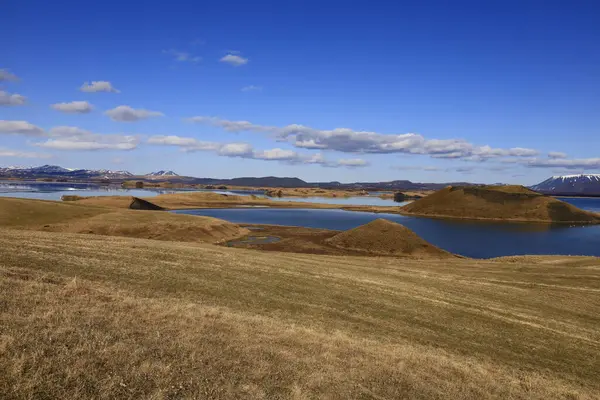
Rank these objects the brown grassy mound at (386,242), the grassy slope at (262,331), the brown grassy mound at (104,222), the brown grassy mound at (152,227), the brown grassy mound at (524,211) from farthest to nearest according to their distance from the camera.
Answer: the brown grassy mound at (524,211)
the brown grassy mound at (386,242)
the brown grassy mound at (152,227)
the brown grassy mound at (104,222)
the grassy slope at (262,331)

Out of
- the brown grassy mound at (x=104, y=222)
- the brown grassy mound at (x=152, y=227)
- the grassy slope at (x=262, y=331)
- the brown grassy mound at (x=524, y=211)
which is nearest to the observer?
the grassy slope at (x=262, y=331)

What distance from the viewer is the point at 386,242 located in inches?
3216

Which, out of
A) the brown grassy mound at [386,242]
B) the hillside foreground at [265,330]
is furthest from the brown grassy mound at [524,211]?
the hillside foreground at [265,330]

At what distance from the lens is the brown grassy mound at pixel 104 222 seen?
7175 cm

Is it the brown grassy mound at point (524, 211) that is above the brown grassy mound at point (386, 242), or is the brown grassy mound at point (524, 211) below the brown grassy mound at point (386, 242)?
above

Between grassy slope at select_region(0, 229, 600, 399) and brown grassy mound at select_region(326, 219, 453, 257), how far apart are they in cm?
4331

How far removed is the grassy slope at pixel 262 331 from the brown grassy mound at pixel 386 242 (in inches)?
1705

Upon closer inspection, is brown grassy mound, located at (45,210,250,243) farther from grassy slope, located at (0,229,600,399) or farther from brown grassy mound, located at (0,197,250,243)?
grassy slope, located at (0,229,600,399)

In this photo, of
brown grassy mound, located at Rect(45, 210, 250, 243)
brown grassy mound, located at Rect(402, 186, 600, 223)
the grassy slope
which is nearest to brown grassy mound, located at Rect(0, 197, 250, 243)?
brown grassy mound, located at Rect(45, 210, 250, 243)

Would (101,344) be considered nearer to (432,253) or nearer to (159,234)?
(159,234)

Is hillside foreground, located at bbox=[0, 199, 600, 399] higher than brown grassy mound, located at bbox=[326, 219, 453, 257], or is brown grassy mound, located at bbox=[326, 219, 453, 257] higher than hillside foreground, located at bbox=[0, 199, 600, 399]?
hillside foreground, located at bbox=[0, 199, 600, 399]

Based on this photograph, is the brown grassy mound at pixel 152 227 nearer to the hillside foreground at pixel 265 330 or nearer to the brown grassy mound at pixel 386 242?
the brown grassy mound at pixel 386 242

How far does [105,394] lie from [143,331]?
4.80 metres

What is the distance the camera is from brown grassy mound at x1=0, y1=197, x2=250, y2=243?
71.8 meters
